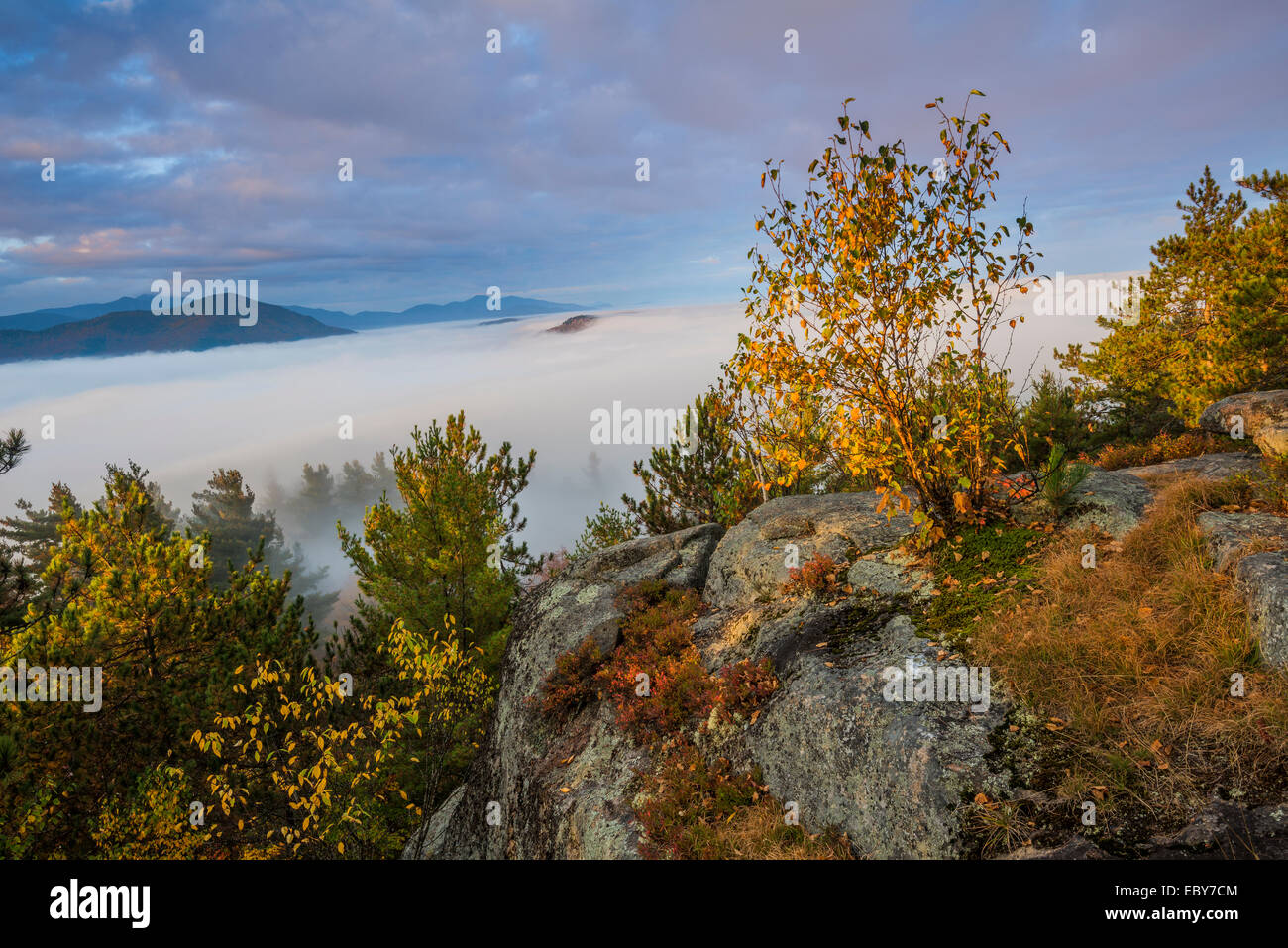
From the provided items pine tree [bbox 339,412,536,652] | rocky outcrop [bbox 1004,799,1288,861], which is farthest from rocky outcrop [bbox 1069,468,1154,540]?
pine tree [bbox 339,412,536,652]

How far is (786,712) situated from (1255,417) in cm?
1135

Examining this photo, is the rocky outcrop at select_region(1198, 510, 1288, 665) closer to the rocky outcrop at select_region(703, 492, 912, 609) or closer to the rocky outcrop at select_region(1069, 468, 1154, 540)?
the rocky outcrop at select_region(1069, 468, 1154, 540)

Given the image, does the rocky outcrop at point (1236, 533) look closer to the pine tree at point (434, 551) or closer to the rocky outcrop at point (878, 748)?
the rocky outcrop at point (878, 748)

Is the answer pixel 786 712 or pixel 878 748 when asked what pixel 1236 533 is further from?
pixel 786 712

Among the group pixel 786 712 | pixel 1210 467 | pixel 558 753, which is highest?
pixel 1210 467

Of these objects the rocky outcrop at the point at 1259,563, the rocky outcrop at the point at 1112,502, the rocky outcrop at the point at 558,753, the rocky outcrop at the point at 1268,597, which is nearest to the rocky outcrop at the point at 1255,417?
the rocky outcrop at the point at 1112,502

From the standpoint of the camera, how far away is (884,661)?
20.3ft

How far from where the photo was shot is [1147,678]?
16.6ft

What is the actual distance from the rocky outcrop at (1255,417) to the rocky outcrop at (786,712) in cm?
612

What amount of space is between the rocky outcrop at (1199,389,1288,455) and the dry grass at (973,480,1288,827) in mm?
5241

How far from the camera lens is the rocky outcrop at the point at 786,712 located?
507 centimetres

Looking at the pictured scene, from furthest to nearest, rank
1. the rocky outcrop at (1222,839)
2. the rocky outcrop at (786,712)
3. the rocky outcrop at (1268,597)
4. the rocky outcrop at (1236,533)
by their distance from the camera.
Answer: the rocky outcrop at (1236,533) < the rocky outcrop at (786,712) < the rocky outcrop at (1268,597) < the rocky outcrop at (1222,839)

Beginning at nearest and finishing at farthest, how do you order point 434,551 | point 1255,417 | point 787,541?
point 787,541 < point 1255,417 < point 434,551

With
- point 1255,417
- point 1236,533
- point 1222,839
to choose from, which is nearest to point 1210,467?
point 1255,417
